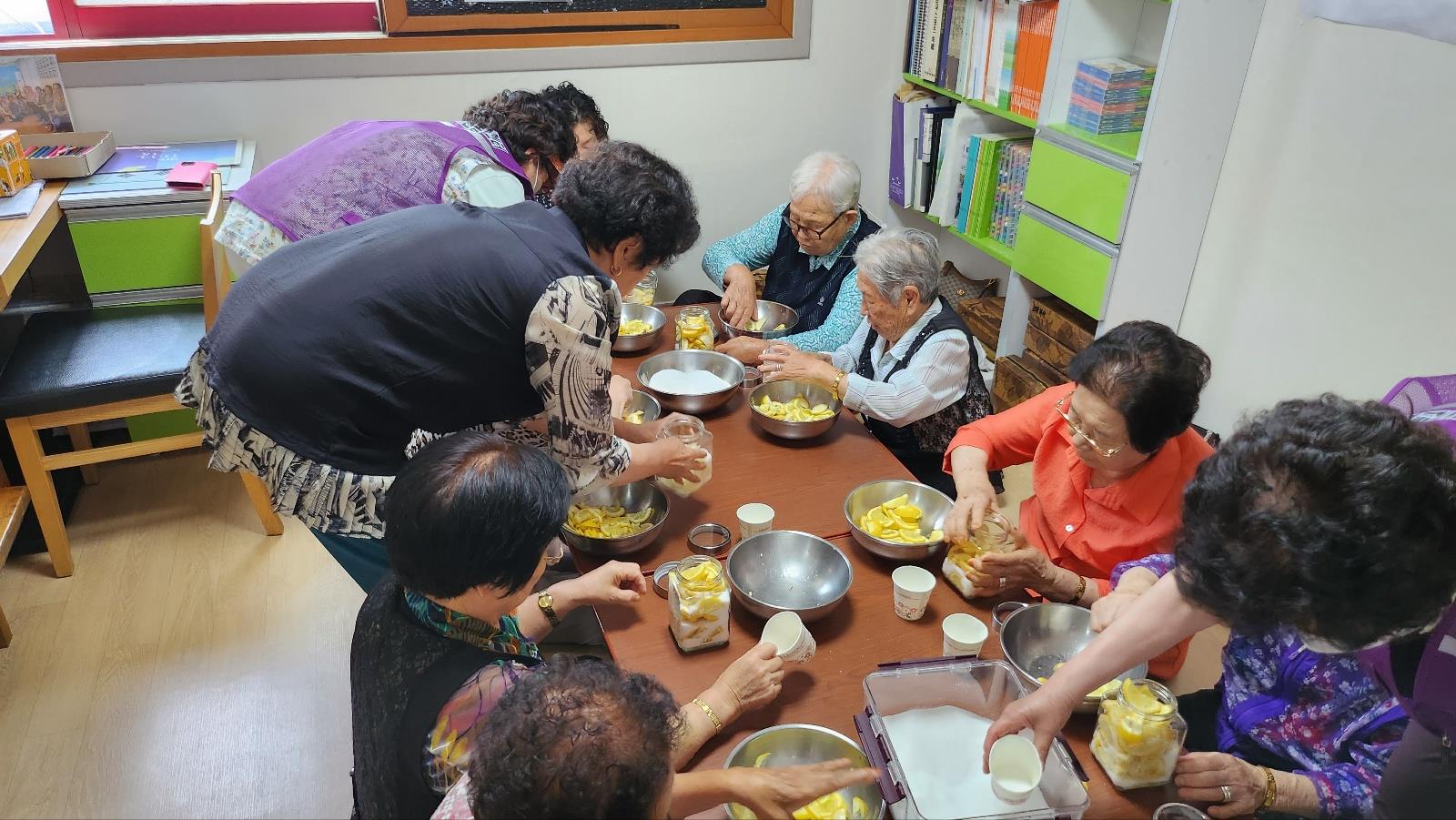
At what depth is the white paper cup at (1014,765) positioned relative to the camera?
1.34 metres

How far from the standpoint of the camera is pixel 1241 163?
120 inches

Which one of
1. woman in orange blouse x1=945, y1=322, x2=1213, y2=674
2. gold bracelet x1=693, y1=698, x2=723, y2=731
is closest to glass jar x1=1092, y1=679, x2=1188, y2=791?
woman in orange blouse x1=945, y1=322, x2=1213, y2=674

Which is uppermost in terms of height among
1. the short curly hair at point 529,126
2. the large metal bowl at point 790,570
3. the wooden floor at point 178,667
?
the short curly hair at point 529,126

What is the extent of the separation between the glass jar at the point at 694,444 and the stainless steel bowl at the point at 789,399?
0.24 m

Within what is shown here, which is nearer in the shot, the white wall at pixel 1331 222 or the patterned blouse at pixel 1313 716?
the patterned blouse at pixel 1313 716

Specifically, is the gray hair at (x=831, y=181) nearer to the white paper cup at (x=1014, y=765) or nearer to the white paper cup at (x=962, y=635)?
the white paper cup at (x=962, y=635)

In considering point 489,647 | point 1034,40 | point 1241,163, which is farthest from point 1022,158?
point 489,647

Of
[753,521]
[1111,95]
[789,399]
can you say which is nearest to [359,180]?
[789,399]

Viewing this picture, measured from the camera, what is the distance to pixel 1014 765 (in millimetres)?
1366

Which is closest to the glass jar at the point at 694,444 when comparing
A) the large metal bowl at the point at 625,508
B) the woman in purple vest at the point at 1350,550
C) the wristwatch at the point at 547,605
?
the large metal bowl at the point at 625,508

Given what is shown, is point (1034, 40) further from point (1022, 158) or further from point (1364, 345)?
point (1364, 345)

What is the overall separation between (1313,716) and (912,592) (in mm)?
661

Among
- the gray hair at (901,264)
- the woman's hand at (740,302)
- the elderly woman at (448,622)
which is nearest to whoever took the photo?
the elderly woman at (448,622)

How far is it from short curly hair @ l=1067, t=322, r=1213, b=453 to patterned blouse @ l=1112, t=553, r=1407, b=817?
275 mm
